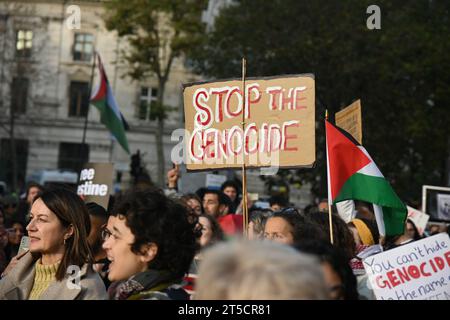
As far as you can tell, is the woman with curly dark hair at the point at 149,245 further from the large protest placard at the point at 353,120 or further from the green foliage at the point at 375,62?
the green foliage at the point at 375,62

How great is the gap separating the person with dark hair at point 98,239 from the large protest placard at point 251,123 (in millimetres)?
825

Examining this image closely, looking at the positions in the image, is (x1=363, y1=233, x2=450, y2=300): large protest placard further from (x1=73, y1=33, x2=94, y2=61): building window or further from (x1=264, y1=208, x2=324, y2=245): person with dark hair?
(x1=73, y1=33, x2=94, y2=61): building window

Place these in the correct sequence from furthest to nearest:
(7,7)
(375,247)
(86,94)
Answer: (86,94)
(7,7)
(375,247)

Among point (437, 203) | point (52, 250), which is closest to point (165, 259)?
point (52, 250)

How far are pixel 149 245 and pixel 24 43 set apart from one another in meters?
44.6

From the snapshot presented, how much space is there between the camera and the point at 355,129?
827cm

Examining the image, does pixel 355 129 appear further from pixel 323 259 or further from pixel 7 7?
pixel 7 7

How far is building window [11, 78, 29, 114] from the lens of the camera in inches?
1783

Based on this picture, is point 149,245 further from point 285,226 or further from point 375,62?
point 375,62

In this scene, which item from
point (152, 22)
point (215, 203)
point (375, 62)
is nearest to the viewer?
point (215, 203)

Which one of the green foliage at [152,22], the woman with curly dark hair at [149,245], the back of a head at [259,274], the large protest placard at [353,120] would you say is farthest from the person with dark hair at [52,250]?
the green foliage at [152,22]

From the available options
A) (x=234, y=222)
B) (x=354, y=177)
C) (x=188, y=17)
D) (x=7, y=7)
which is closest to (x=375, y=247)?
(x=354, y=177)

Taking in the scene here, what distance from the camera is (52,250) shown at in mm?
4961
